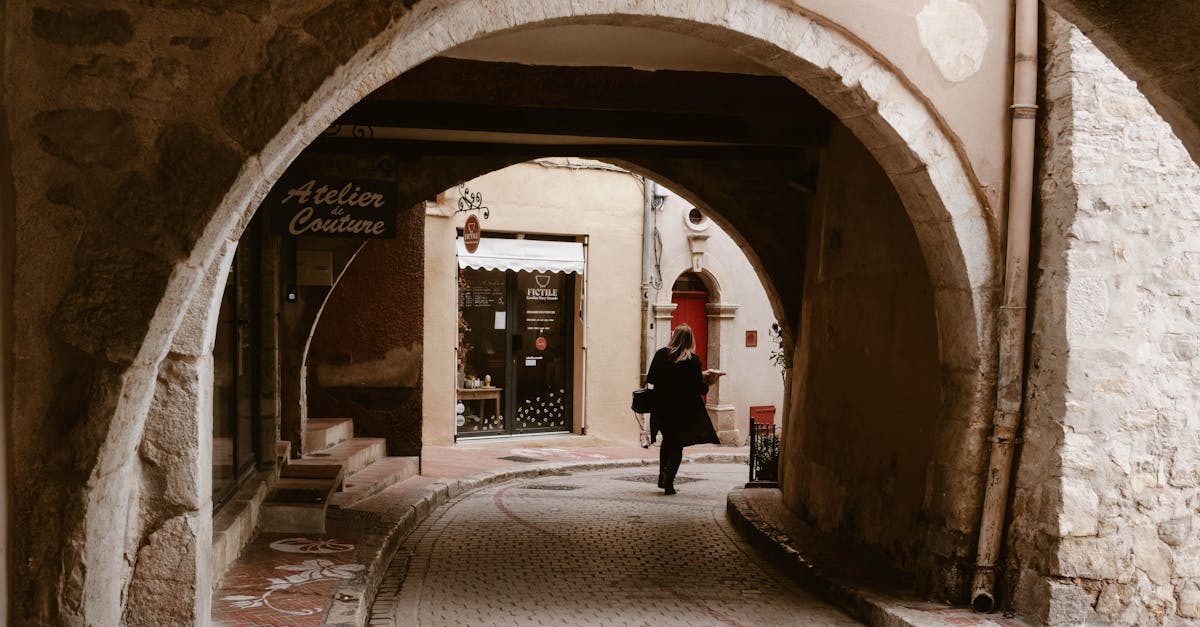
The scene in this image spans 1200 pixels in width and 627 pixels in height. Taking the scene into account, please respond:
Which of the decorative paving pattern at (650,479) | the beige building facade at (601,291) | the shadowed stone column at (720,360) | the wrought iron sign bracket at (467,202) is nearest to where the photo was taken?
the decorative paving pattern at (650,479)

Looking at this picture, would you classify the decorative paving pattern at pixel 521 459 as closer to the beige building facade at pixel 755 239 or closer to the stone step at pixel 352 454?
the stone step at pixel 352 454

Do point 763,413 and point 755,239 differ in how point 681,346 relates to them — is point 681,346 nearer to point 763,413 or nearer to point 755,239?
point 755,239

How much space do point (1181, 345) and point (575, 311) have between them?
395 inches

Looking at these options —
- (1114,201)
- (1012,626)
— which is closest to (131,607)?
(1012,626)

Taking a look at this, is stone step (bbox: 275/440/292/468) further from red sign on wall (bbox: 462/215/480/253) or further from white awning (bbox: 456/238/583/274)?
white awning (bbox: 456/238/583/274)

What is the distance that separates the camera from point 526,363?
1430cm

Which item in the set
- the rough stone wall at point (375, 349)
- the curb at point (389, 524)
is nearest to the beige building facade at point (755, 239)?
the curb at point (389, 524)

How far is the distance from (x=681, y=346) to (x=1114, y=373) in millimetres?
4805

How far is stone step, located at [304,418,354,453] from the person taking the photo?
8836 millimetres

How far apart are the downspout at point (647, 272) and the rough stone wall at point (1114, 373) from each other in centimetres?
963

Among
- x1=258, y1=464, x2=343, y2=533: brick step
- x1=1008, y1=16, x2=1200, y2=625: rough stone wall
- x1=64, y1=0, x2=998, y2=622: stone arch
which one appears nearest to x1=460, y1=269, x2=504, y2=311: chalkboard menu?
x1=258, y1=464, x2=343, y2=533: brick step

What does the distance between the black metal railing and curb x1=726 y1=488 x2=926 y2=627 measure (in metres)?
1.01

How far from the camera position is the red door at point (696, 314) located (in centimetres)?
1534

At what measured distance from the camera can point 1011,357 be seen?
5133 mm
